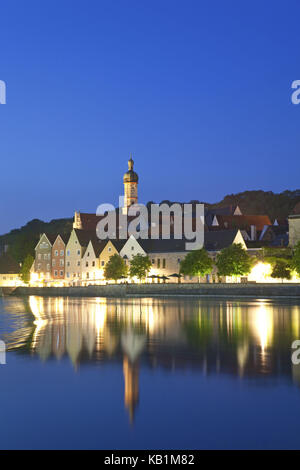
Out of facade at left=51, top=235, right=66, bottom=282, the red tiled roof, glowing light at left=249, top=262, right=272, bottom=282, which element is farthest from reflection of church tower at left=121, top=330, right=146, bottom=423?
the red tiled roof

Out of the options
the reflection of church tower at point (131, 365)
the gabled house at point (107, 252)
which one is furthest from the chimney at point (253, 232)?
the reflection of church tower at point (131, 365)

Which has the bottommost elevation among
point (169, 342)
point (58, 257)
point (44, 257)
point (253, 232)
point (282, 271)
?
point (169, 342)

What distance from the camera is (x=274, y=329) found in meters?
31.0

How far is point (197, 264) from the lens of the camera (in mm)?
78125

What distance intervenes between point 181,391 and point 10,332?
17679 mm

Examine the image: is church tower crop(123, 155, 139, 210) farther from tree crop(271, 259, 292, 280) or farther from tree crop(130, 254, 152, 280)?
tree crop(271, 259, 292, 280)

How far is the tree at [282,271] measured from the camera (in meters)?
68.8

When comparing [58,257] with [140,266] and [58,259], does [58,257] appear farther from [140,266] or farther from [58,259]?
[140,266]

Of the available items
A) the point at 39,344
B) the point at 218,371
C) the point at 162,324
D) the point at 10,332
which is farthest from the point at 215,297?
the point at 218,371

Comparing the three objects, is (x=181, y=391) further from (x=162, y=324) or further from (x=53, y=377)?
(x=162, y=324)

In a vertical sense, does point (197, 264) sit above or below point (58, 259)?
below

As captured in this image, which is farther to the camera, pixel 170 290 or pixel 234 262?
pixel 234 262

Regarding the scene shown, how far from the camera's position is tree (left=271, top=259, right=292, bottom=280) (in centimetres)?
6881

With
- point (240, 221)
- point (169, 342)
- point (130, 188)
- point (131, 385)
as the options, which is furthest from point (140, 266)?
point (131, 385)
